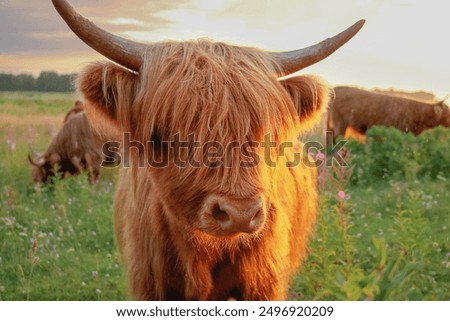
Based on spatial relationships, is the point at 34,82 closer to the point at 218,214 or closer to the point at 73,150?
the point at 218,214

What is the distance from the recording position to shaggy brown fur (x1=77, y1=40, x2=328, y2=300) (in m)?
2.27

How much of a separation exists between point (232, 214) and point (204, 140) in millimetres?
322

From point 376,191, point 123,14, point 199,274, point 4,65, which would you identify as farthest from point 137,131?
point 376,191

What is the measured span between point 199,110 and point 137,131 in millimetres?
312

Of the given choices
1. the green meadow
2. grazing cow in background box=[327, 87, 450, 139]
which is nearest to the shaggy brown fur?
the green meadow

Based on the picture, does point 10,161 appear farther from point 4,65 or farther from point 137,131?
point 137,131

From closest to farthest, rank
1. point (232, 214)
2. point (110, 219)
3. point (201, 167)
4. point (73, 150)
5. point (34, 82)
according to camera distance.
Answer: point (232, 214), point (201, 167), point (34, 82), point (110, 219), point (73, 150)

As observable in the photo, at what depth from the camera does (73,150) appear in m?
5.18

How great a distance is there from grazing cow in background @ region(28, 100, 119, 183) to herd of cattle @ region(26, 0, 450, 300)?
2.33 m

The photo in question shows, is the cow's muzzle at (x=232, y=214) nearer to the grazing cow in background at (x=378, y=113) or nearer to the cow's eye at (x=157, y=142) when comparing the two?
the cow's eye at (x=157, y=142)

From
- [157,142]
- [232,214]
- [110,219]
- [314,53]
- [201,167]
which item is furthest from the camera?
[110,219]

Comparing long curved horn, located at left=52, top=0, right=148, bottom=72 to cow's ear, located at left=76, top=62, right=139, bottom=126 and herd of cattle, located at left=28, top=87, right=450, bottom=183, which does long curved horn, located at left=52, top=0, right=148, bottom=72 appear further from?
herd of cattle, located at left=28, top=87, right=450, bottom=183

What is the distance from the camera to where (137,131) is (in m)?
2.49

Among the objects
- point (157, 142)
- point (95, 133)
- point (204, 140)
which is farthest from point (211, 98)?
point (95, 133)
